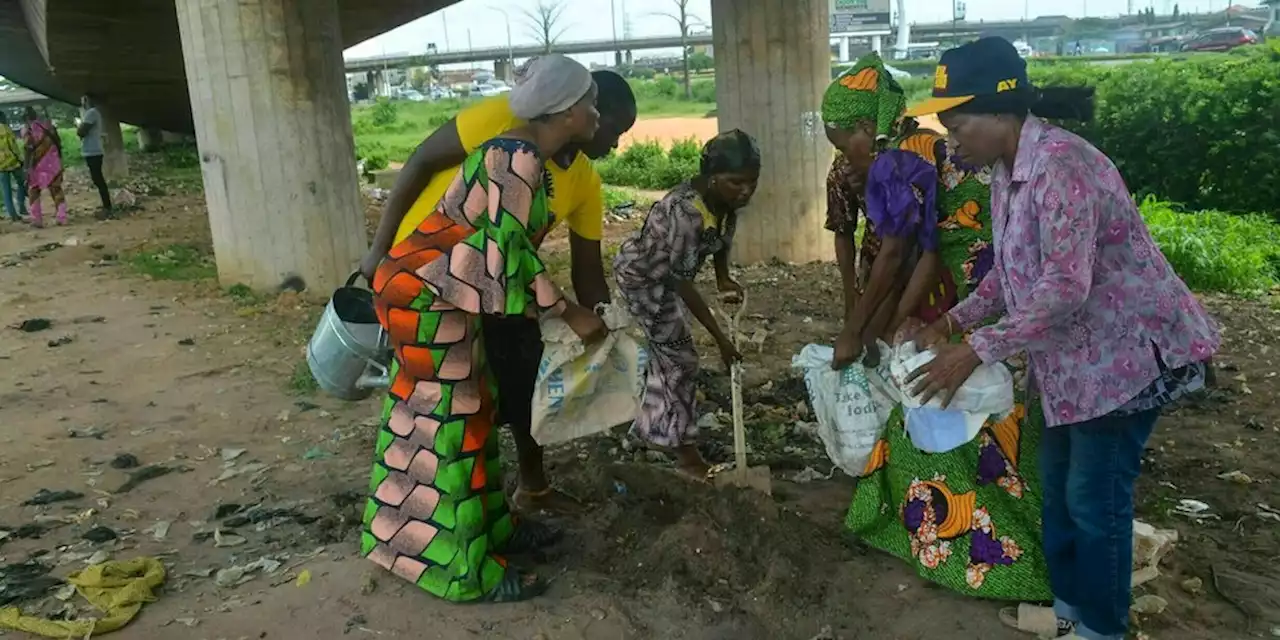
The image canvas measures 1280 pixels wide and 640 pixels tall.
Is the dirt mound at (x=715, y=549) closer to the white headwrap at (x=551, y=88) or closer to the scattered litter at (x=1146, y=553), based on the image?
the scattered litter at (x=1146, y=553)

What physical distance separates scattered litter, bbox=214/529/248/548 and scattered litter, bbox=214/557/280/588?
0.27 m

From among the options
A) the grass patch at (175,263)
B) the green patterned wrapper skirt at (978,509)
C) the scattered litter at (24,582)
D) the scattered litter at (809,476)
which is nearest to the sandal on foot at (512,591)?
the green patterned wrapper skirt at (978,509)

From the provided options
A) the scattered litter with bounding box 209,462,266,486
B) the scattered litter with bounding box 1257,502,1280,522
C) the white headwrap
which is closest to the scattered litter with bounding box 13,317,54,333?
the scattered litter with bounding box 209,462,266,486

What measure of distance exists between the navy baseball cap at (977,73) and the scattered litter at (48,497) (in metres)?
3.90

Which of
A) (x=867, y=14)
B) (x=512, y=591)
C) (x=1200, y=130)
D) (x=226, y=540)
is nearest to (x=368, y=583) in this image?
(x=512, y=591)

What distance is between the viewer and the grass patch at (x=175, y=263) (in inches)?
385

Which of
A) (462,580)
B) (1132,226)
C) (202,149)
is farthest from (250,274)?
(1132,226)

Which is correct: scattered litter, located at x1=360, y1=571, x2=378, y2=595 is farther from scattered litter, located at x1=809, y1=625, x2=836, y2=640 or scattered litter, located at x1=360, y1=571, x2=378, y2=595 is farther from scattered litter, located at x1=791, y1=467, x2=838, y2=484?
scattered litter, located at x1=791, y1=467, x2=838, y2=484

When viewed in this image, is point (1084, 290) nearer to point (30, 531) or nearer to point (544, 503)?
point (544, 503)

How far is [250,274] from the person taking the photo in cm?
862

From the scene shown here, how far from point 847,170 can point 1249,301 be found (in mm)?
5528

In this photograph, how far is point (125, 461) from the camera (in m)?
4.88

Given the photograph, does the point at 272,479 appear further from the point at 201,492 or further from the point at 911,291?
the point at 911,291

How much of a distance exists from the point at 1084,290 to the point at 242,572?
2831 mm
